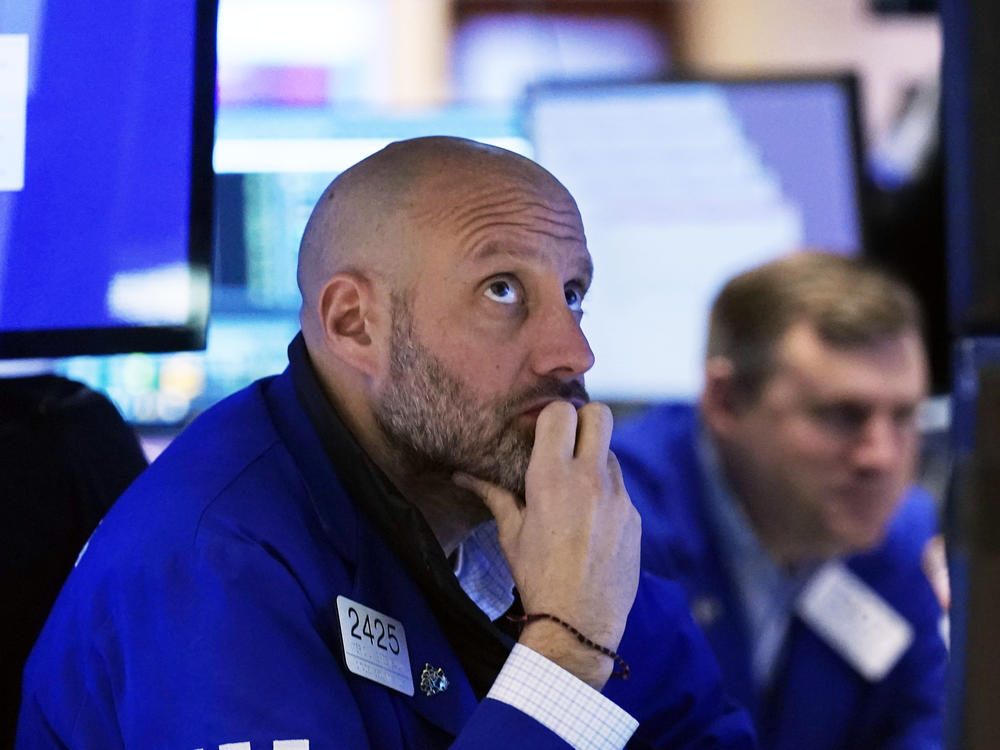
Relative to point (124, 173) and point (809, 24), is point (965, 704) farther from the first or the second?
point (809, 24)

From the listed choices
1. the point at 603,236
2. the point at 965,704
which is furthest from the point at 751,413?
the point at 965,704

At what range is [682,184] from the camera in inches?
137

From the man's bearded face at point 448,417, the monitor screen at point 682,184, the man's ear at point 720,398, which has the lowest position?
the man's ear at point 720,398

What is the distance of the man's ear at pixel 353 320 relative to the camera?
1351mm

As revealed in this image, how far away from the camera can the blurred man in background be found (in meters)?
2.62

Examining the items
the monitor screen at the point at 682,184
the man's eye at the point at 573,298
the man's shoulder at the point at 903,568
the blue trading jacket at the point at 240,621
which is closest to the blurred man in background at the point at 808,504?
the man's shoulder at the point at 903,568

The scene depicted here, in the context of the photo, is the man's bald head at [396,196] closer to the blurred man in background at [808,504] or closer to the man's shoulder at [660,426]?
the blurred man in background at [808,504]

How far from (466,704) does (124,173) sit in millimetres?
606

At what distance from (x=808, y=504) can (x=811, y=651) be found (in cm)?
31

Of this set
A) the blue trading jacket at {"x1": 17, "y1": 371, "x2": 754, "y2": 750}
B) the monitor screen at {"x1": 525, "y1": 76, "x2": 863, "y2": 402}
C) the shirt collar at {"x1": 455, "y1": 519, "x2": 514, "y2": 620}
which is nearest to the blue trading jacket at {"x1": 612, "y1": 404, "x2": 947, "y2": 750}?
the monitor screen at {"x1": 525, "y1": 76, "x2": 863, "y2": 402}

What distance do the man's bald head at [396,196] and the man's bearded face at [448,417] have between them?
6 centimetres

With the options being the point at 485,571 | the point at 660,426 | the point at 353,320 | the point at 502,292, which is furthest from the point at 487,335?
the point at 660,426

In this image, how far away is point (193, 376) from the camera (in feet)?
9.75

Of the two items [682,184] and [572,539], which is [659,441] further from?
[572,539]
